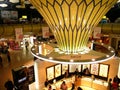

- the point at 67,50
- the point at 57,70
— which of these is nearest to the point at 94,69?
the point at 57,70

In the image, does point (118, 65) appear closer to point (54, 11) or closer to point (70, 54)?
point (70, 54)

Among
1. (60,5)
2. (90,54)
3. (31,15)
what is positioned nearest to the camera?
(60,5)

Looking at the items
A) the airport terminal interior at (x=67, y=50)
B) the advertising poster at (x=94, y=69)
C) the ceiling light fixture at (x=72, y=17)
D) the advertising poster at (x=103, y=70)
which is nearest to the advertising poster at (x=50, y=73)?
the airport terminal interior at (x=67, y=50)

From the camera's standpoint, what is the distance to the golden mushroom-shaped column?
4977mm

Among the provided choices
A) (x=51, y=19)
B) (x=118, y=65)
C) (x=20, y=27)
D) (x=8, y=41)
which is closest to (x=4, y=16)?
(x=8, y=41)

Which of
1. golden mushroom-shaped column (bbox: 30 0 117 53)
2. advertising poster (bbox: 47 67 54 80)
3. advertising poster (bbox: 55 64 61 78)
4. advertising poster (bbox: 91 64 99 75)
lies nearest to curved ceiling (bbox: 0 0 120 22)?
advertising poster (bbox: 91 64 99 75)

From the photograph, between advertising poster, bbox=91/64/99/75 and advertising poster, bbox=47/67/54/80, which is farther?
advertising poster, bbox=91/64/99/75

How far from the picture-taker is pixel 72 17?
529 centimetres

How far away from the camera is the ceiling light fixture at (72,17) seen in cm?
498

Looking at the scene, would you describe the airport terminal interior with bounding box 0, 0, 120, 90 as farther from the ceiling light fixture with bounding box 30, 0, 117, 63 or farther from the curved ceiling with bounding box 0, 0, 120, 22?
the curved ceiling with bounding box 0, 0, 120, 22

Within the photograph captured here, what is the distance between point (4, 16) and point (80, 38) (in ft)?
65.7

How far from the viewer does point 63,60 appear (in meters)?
5.96

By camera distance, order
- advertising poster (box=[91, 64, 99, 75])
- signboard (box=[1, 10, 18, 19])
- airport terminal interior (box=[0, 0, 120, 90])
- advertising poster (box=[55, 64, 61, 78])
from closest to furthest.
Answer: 1. airport terminal interior (box=[0, 0, 120, 90])
2. advertising poster (box=[55, 64, 61, 78])
3. advertising poster (box=[91, 64, 99, 75])
4. signboard (box=[1, 10, 18, 19])

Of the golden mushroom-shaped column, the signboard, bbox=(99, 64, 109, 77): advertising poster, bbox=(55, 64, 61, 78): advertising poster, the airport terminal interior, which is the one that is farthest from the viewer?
the signboard
